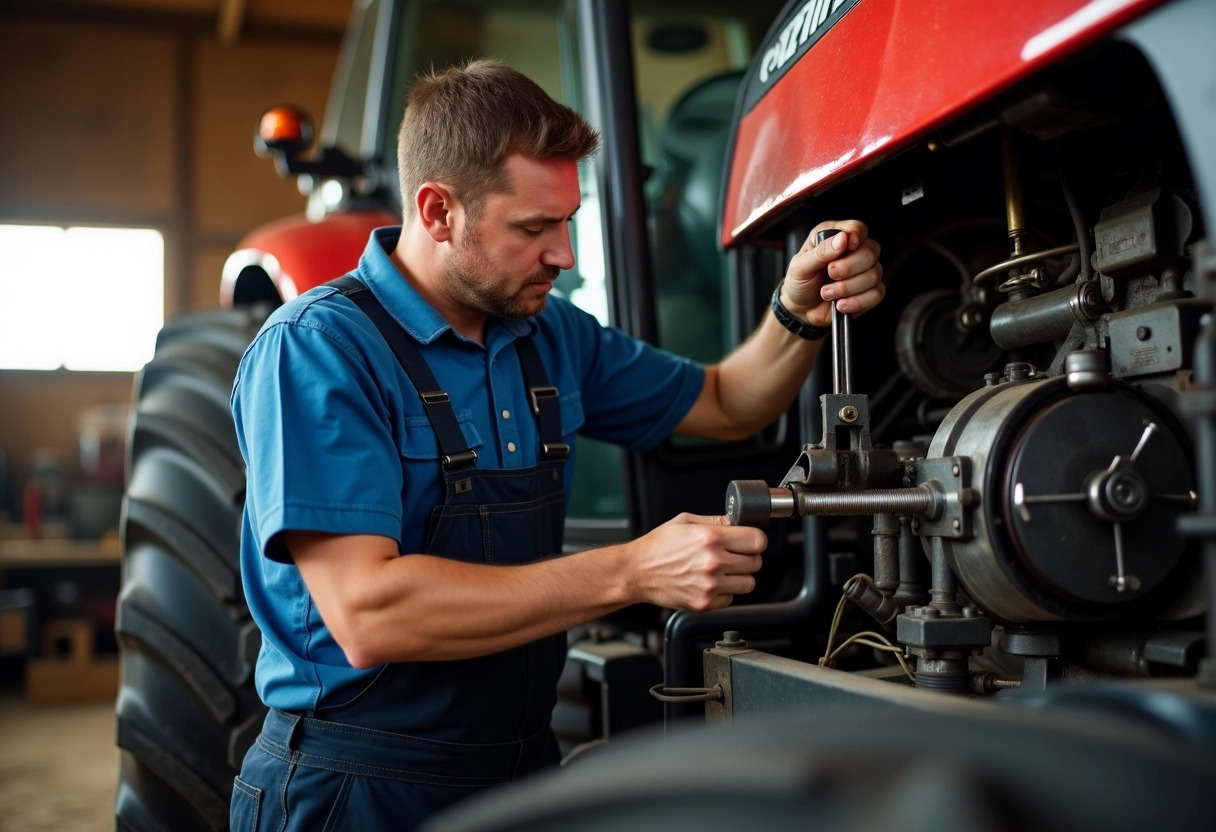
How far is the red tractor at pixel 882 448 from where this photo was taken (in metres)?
0.58

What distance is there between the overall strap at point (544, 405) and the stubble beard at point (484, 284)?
83 mm

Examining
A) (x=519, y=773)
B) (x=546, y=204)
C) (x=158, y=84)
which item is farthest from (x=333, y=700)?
(x=158, y=84)

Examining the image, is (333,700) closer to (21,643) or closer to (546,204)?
(546,204)

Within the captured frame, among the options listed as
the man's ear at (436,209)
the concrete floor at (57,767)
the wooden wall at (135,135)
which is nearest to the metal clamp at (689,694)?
the man's ear at (436,209)

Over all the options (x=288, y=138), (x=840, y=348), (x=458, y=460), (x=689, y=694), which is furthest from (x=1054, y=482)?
(x=288, y=138)

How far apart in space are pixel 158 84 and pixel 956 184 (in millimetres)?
7192

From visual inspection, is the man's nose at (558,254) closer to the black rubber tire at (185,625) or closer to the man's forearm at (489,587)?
the man's forearm at (489,587)

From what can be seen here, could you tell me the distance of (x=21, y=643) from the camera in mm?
5668

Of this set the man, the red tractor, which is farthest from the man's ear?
the red tractor

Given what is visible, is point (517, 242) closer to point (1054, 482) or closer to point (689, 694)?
point (689, 694)

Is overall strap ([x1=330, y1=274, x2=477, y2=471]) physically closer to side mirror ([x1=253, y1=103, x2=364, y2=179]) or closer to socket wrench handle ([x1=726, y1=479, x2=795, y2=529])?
socket wrench handle ([x1=726, y1=479, x2=795, y2=529])

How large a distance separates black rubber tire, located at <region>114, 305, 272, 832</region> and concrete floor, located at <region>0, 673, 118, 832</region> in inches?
66.3

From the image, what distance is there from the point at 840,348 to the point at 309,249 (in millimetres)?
1286

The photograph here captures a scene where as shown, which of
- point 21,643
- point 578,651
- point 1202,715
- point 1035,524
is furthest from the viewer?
point 21,643
